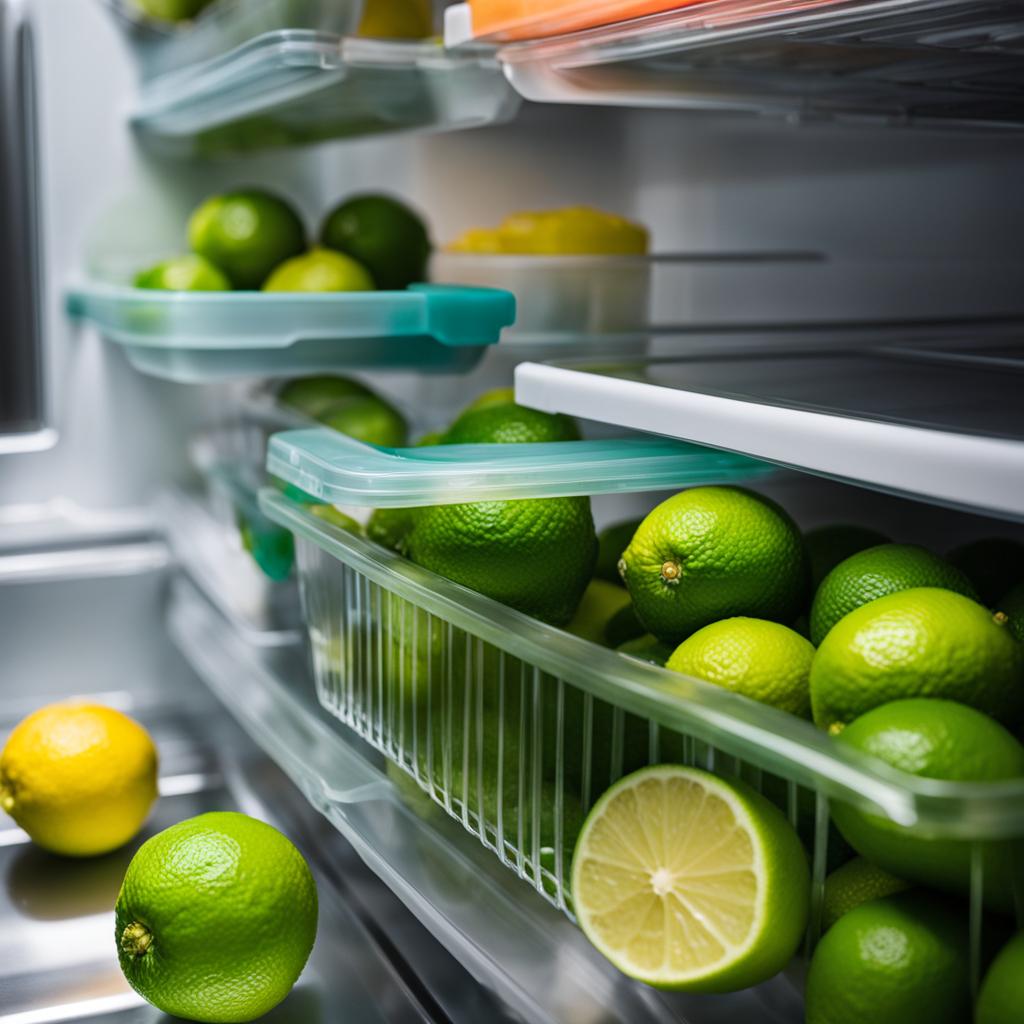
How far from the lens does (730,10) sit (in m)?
0.58

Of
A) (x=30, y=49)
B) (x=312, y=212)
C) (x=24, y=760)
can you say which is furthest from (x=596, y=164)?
(x=24, y=760)

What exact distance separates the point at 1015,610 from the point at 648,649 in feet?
0.60

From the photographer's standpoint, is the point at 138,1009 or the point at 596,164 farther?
the point at 596,164

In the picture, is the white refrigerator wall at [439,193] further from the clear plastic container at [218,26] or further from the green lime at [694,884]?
the green lime at [694,884]

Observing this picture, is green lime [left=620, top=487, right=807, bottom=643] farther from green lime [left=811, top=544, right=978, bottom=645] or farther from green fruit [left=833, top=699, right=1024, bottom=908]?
green fruit [left=833, top=699, right=1024, bottom=908]

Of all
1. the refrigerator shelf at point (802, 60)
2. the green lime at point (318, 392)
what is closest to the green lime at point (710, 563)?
the refrigerator shelf at point (802, 60)

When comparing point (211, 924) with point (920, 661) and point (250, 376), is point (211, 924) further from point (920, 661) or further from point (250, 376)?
point (250, 376)

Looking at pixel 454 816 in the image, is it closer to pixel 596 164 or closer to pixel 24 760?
pixel 24 760

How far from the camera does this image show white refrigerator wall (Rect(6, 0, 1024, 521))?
1.19 m

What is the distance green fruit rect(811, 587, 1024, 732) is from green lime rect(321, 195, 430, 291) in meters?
0.64

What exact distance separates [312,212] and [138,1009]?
0.86m

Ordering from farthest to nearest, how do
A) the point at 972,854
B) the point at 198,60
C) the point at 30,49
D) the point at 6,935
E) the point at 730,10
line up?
1. the point at 30,49
2. the point at 198,60
3. the point at 6,935
4. the point at 730,10
5. the point at 972,854

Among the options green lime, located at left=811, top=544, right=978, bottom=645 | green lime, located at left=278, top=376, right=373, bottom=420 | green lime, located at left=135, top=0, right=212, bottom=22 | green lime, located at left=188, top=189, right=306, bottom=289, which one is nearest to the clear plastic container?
green lime, located at left=135, top=0, right=212, bottom=22

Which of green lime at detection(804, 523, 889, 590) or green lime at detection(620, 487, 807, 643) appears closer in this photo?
green lime at detection(620, 487, 807, 643)
